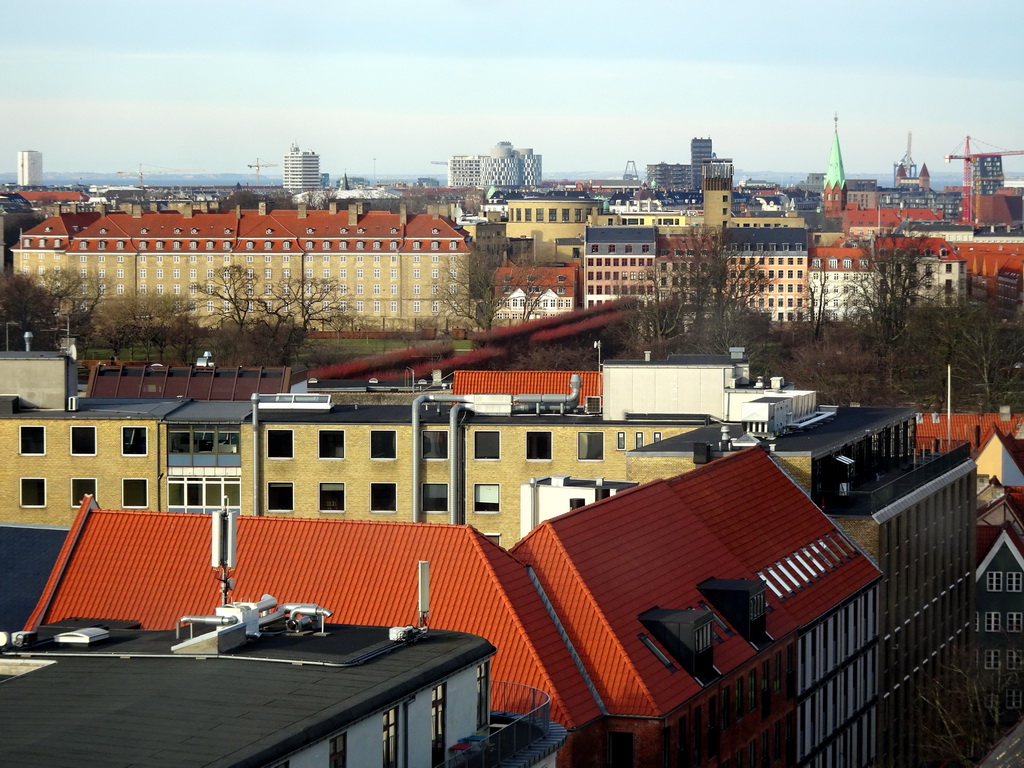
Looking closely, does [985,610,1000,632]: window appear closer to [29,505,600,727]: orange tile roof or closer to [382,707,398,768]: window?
[29,505,600,727]: orange tile roof

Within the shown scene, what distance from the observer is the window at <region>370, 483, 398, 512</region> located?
45872 millimetres

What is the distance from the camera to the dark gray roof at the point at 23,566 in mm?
32312

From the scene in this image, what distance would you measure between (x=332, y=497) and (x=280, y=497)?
1224mm

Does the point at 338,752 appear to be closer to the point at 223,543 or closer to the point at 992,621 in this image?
the point at 223,543

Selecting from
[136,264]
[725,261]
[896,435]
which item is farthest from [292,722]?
[136,264]

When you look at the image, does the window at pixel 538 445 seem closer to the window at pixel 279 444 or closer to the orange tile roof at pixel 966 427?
the window at pixel 279 444

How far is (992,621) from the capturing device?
5303cm

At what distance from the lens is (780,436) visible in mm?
43531

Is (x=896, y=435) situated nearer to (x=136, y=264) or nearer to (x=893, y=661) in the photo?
(x=893, y=661)

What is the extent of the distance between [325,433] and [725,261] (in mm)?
63031

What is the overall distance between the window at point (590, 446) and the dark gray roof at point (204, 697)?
862 inches

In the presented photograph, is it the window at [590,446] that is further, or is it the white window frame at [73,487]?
the white window frame at [73,487]

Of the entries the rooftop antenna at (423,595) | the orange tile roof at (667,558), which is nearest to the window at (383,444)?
the orange tile roof at (667,558)

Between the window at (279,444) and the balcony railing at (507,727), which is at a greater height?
the window at (279,444)
